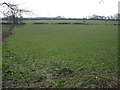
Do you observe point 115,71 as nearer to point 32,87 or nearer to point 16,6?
point 32,87

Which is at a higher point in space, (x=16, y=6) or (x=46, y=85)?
(x=16, y=6)

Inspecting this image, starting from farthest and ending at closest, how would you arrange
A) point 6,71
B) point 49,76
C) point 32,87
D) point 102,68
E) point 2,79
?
point 102,68, point 6,71, point 49,76, point 2,79, point 32,87

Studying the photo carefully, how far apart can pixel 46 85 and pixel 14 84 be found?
152 centimetres

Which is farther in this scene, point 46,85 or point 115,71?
point 115,71

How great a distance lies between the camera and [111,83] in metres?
7.83

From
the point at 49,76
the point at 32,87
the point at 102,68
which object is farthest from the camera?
the point at 102,68

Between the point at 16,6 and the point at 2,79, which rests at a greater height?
the point at 16,6

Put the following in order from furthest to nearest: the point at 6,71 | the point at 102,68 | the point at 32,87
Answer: the point at 102,68 < the point at 6,71 < the point at 32,87

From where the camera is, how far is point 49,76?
9016 mm

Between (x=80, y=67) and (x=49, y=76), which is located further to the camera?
(x=80, y=67)

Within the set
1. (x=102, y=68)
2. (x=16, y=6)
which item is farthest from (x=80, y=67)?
(x=16, y=6)

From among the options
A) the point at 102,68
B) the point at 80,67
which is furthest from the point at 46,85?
the point at 102,68

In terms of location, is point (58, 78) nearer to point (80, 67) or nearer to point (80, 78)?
point (80, 78)

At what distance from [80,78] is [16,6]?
18.1 ft
